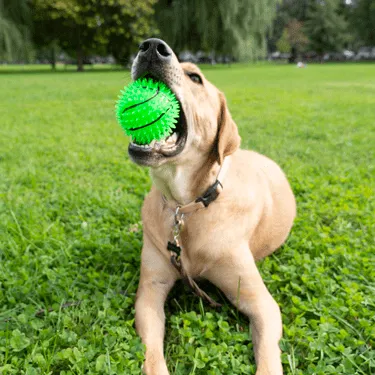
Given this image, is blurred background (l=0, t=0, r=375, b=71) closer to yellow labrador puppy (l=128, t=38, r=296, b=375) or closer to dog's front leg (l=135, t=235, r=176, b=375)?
yellow labrador puppy (l=128, t=38, r=296, b=375)

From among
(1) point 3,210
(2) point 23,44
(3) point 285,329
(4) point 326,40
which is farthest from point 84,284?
(4) point 326,40

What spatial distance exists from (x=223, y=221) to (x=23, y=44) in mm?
24716

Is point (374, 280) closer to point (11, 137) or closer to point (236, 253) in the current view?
point (236, 253)

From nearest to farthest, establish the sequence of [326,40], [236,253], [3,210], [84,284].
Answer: [236,253] → [84,284] → [3,210] → [326,40]

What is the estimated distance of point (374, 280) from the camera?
2.80 meters

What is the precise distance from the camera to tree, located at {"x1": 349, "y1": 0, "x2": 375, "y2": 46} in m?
52.8

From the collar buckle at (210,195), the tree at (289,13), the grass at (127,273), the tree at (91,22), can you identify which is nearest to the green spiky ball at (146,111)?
the collar buckle at (210,195)

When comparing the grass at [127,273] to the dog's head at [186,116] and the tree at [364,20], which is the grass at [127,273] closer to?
the dog's head at [186,116]

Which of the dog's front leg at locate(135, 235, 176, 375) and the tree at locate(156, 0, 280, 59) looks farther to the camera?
the tree at locate(156, 0, 280, 59)

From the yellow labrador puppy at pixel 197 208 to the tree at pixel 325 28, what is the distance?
192 feet

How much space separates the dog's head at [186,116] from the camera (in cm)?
230

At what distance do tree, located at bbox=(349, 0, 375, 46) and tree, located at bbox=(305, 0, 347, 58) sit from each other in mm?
1529

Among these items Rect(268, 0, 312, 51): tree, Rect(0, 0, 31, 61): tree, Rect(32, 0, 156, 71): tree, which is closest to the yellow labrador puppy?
Rect(0, 0, 31, 61): tree

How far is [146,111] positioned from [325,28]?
59.1 metres
